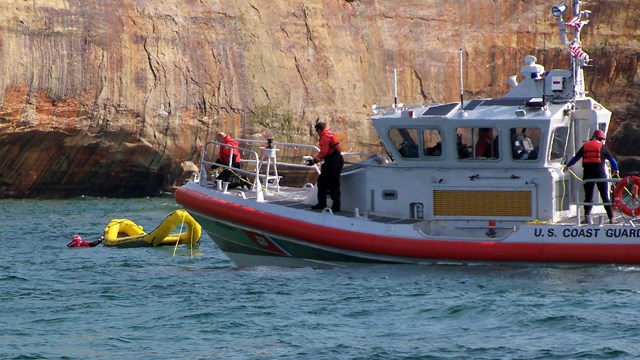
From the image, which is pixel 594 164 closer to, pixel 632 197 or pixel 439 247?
pixel 632 197

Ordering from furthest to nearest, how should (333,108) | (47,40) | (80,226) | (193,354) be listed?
(333,108) → (47,40) → (80,226) → (193,354)

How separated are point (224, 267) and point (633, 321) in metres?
7.09

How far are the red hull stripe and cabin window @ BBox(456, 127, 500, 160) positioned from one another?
1173 mm

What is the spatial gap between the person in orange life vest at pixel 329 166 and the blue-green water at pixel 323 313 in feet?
3.27

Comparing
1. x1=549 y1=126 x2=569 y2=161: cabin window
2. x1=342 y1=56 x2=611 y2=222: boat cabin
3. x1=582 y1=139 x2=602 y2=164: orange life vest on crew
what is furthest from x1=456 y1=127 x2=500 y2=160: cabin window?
x1=582 y1=139 x2=602 y2=164: orange life vest on crew

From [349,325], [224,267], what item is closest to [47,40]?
[224,267]

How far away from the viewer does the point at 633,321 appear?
14.1 m

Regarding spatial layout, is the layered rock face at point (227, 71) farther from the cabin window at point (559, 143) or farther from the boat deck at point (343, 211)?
the cabin window at point (559, 143)

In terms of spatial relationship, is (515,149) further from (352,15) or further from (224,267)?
(352,15)

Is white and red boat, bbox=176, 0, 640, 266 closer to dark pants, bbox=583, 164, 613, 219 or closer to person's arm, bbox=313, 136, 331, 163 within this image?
dark pants, bbox=583, 164, 613, 219

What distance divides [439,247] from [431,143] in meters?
1.45

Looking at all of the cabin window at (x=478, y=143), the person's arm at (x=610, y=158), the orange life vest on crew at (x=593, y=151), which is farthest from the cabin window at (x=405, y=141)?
the person's arm at (x=610, y=158)

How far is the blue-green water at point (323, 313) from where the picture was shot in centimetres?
1348

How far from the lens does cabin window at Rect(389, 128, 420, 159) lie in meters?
17.3
